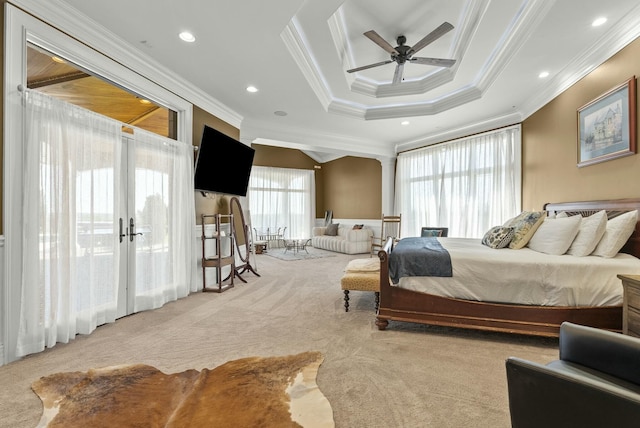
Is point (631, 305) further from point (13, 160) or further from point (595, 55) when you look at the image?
point (13, 160)

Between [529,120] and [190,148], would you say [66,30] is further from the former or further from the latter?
[529,120]

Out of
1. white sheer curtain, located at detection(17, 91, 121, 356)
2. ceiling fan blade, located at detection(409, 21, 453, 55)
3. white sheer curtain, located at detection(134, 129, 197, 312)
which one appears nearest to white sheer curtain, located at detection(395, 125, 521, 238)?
ceiling fan blade, located at detection(409, 21, 453, 55)

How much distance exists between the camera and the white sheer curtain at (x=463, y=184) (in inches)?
195

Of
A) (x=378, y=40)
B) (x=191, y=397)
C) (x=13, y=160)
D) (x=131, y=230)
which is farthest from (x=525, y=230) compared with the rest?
(x=13, y=160)

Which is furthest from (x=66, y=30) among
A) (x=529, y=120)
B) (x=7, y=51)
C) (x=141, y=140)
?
(x=529, y=120)

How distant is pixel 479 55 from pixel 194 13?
3.11 meters

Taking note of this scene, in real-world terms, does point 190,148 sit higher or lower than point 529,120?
lower

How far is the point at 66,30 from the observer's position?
248 centimetres

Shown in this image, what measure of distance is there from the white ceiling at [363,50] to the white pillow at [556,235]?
1.74m

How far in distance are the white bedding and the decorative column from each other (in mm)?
4622

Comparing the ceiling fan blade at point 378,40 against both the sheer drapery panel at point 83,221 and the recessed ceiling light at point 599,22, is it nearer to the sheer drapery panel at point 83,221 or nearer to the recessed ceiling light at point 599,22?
the recessed ceiling light at point 599,22

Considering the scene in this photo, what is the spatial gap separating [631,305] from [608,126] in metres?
2.02

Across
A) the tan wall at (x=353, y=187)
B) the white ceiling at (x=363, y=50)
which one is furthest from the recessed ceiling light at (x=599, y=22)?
the tan wall at (x=353, y=187)

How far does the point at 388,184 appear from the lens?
7.33 m
